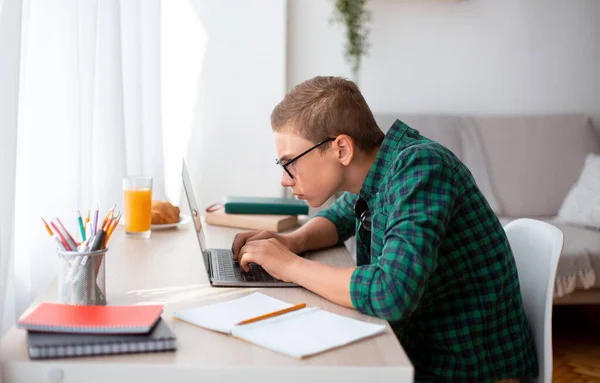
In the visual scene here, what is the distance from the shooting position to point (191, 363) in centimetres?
94

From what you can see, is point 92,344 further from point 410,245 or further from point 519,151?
point 519,151

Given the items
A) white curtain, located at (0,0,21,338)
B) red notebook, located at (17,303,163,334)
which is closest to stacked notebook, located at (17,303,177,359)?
red notebook, located at (17,303,163,334)

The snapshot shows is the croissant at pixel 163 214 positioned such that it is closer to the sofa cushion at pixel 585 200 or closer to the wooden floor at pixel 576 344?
the wooden floor at pixel 576 344

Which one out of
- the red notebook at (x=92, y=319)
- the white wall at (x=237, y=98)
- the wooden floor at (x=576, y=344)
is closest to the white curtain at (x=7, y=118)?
the red notebook at (x=92, y=319)

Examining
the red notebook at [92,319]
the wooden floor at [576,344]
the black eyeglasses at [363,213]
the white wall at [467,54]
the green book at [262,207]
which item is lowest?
the wooden floor at [576,344]

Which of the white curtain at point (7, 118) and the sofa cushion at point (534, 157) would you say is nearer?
the white curtain at point (7, 118)

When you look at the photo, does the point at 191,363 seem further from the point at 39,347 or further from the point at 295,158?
the point at 295,158

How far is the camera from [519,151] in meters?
3.44

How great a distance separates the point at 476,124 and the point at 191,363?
2818 mm

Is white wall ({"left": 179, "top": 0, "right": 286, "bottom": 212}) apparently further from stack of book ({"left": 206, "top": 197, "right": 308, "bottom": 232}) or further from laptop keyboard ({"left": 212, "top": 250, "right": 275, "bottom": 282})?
laptop keyboard ({"left": 212, "top": 250, "right": 275, "bottom": 282})

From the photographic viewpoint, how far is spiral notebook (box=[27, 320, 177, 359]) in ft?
3.08

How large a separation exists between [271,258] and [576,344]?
204 cm

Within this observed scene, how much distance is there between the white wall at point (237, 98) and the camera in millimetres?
3475

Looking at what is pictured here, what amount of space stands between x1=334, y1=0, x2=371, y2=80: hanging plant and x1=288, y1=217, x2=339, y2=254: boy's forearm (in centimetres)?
177
